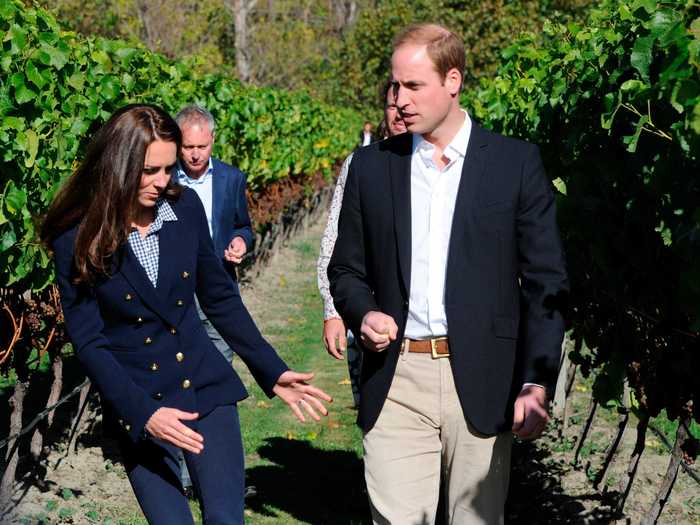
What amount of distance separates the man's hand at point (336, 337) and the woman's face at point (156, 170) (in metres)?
0.82

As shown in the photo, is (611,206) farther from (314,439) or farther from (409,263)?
(314,439)

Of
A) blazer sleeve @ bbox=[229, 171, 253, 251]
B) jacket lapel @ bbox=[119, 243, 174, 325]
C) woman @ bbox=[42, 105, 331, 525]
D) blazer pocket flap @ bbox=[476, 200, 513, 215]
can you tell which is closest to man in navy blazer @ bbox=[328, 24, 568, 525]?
blazer pocket flap @ bbox=[476, 200, 513, 215]

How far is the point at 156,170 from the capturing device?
11.6 feet

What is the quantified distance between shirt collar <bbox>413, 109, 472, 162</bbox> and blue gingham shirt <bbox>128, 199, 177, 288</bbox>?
2.80ft

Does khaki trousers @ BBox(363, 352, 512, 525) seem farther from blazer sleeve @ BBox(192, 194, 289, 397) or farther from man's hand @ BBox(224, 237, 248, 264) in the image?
man's hand @ BBox(224, 237, 248, 264)

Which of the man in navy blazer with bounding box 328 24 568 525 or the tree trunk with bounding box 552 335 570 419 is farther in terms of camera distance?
the tree trunk with bounding box 552 335 570 419

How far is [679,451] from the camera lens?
15.6 feet

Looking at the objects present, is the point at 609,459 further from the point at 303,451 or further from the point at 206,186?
the point at 206,186

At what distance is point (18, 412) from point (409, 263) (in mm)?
3285

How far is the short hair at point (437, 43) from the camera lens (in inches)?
139

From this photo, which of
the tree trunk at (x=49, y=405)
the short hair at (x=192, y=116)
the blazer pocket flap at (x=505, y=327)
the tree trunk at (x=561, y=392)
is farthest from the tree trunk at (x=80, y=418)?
the blazer pocket flap at (x=505, y=327)

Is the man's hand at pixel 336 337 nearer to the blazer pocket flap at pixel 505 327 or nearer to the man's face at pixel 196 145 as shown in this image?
the blazer pocket flap at pixel 505 327

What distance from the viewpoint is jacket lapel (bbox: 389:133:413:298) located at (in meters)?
3.58

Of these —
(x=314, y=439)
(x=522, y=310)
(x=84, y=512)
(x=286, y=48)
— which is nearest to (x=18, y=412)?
(x=84, y=512)
